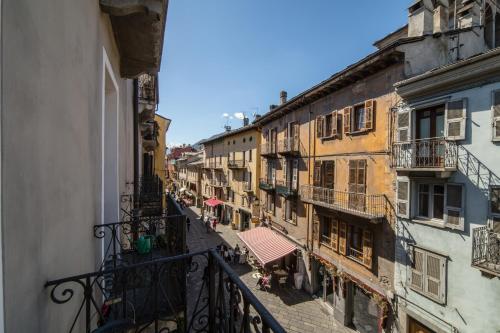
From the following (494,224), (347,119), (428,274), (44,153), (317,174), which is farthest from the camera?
(317,174)

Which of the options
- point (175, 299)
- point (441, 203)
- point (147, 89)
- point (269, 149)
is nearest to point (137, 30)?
point (175, 299)

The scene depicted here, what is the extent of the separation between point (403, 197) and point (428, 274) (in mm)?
2923

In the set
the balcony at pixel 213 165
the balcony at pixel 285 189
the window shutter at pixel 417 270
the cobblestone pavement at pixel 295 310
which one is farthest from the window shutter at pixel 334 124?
the balcony at pixel 213 165

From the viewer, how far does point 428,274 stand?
9.26 meters

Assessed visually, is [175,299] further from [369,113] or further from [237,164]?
[237,164]

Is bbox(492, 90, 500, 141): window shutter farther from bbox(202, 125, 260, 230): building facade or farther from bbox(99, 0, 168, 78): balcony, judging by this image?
bbox(202, 125, 260, 230): building facade

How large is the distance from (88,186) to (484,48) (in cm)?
1479

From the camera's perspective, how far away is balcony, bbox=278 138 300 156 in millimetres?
17359

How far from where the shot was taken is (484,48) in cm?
1034

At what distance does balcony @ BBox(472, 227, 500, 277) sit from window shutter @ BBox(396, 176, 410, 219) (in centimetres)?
229

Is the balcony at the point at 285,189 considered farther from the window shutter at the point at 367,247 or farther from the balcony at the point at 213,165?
the balcony at the point at 213,165

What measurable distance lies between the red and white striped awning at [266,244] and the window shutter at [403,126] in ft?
32.0

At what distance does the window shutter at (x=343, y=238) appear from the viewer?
42.6 feet

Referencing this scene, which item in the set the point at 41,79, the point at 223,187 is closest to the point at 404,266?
the point at 41,79
